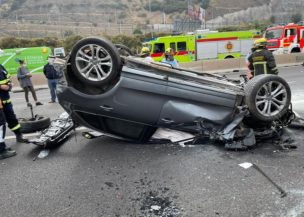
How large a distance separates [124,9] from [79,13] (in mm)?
10946

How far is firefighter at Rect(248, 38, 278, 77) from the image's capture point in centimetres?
554

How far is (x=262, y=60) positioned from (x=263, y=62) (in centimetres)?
4

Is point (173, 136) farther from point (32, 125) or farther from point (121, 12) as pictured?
point (121, 12)

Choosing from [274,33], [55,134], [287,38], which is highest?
[274,33]

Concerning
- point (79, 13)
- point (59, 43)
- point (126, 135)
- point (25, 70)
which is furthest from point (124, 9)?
point (126, 135)

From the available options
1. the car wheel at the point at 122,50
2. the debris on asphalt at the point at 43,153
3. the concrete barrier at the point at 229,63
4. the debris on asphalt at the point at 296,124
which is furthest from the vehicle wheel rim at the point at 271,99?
the concrete barrier at the point at 229,63

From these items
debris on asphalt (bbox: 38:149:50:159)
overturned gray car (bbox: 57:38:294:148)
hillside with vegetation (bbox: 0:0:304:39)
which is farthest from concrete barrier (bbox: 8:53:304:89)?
hillside with vegetation (bbox: 0:0:304:39)

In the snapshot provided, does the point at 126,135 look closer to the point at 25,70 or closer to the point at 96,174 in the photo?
the point at 96,174

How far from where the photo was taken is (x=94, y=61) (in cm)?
405

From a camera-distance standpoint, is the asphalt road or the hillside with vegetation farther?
the hillside with vegetation

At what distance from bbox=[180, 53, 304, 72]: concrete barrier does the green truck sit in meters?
8.31

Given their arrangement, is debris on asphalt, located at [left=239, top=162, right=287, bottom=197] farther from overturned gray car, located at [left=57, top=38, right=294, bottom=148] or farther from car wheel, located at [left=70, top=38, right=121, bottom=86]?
car wheel, located at [left=70, top=38, right=121, bottom=86]

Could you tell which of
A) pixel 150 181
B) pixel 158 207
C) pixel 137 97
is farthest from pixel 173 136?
pixel 158 207

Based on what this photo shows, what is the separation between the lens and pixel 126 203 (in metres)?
3.14
